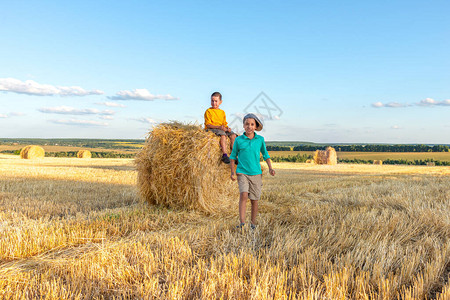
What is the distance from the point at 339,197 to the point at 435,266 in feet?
14.1

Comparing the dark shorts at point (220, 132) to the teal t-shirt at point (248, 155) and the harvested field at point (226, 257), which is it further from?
the harvested field at point (226, 257)

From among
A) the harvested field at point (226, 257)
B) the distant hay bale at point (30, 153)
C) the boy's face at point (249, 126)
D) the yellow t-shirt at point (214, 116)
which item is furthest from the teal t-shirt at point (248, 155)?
the distant hay bale at point (30, 153)

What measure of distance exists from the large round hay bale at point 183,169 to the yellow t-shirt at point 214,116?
8.8 inches

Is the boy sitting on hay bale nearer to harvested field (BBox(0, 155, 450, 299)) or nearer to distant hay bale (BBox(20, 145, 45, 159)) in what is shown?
harvested field (BBox(0, 155, 450, 299))

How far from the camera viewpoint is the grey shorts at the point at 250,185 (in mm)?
4766

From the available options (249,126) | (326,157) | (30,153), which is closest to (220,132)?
(249,126)

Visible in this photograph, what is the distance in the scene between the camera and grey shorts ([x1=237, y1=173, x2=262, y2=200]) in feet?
15.6

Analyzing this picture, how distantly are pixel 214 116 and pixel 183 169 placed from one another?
1.17 metres

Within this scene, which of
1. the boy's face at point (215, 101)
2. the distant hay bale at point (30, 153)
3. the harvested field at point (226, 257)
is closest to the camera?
the harvested field at point (226, 257)

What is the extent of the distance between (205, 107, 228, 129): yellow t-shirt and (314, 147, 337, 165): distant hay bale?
23.8m

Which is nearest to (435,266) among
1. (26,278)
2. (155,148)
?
(26,278)

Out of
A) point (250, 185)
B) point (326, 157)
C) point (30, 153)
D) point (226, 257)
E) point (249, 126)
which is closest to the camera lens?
point (226, 257)

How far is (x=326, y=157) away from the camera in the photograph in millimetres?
28000

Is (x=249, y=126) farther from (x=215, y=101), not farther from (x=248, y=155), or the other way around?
(x=215, y=101)
